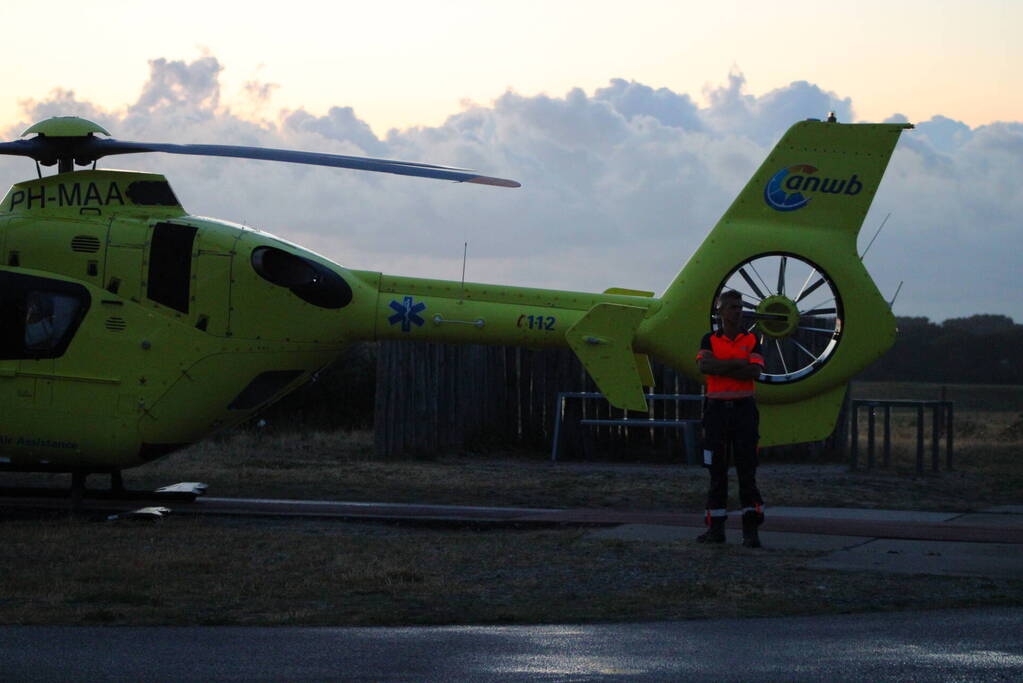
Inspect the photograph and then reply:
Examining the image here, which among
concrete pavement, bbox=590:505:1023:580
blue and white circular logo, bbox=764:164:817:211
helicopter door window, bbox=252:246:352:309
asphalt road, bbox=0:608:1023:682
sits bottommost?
asphalt road, bbox=0:608:1023:682

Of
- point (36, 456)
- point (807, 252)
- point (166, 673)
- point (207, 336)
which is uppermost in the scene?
point (807, 252)

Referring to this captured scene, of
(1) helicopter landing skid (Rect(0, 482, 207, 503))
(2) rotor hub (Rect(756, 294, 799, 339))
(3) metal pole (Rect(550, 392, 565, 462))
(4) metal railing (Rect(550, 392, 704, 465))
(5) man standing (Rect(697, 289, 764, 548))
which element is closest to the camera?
(5) man standing (Rect(697, 289, 764, 548))

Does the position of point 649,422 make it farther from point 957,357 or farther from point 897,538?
point 957,357

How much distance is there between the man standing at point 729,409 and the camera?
10672mm

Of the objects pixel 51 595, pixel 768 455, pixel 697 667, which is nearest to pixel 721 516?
pixel 697 667

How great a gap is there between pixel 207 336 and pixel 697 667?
314 inches

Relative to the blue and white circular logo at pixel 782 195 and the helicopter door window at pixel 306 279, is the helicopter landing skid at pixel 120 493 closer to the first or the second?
the helicopter door window at pixel 306 279

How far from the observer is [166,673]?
20.6 feet

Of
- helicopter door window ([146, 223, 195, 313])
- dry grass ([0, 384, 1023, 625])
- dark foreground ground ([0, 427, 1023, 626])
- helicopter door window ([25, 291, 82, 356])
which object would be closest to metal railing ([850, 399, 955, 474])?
dry grass ([0, 384, 1023, 625])

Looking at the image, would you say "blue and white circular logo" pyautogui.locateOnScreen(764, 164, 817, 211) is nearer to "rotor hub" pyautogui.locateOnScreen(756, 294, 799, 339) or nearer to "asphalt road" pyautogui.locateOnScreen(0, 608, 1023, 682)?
"rotor hub" pyautogui.locateOnScreen(756, 294, 799, 339)

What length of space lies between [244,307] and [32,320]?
6.64 ft

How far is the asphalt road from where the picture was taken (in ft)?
20.4

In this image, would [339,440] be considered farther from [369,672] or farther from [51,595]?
[369,672]

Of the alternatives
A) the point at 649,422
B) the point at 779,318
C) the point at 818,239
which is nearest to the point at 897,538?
the point at 779,318
